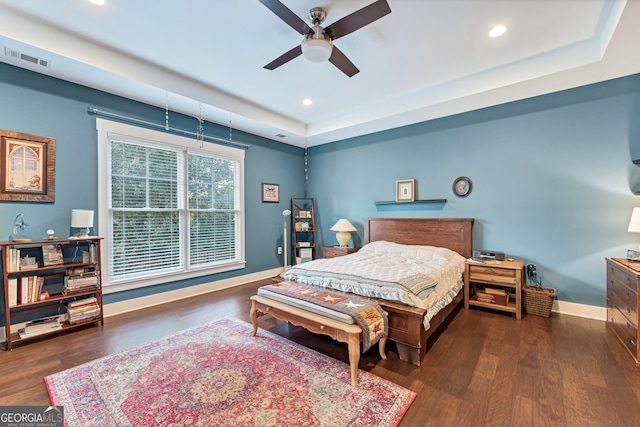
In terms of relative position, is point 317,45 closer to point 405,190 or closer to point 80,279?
point 405,190

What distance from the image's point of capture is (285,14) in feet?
6.63

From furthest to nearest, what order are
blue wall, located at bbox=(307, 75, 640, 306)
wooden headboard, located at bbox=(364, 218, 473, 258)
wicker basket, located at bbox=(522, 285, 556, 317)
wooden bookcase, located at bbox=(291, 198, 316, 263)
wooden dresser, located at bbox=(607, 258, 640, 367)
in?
wooden bookcase, located at bbox=(291, 198, 316, 263)
wooden headboard, located at bbox=(364, 218, 473, 258)
wicker basket, located at bbox=(522, 285, 556, 317)
blue wall, located at bbox=(307, 75, 640, 306)
wooden dresser, located at bbox=(607, 258, 640, 367)

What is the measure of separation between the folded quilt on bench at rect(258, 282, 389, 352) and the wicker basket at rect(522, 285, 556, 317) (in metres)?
2.27

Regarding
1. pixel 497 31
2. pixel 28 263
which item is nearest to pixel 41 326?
pixel 28 263

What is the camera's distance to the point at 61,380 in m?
2.04

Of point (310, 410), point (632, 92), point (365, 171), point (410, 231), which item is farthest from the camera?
point (365, 171)

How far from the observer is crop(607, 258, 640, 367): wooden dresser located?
87.6 inches

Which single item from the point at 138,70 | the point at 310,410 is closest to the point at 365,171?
the point at 138,70

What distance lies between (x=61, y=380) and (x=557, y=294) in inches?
204

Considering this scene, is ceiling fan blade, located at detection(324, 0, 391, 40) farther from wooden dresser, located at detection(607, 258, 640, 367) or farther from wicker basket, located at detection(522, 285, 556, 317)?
wicker basket, located at detection(522, 285, 556, 317)

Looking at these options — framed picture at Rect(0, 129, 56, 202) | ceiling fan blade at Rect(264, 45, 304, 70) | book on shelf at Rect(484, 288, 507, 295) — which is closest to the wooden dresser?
book on shelf at Rect(484, 288, 507, 295)

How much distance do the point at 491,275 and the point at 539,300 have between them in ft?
1.92

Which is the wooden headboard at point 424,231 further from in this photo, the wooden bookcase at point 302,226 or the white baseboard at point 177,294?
the white baseboard at point 177,294

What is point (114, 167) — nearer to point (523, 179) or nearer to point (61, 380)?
point (61, 380)
